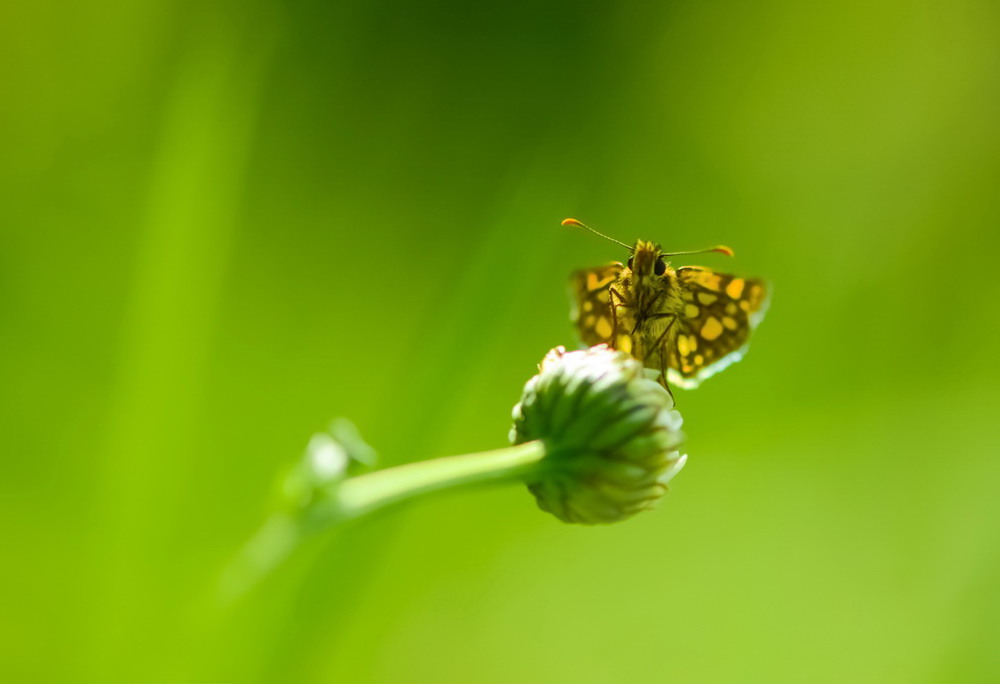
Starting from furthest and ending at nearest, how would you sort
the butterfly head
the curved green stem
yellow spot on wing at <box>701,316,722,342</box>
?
yellow spot on wing at <box>701,316,722,342</box>
the butterfly head
the curved green stem

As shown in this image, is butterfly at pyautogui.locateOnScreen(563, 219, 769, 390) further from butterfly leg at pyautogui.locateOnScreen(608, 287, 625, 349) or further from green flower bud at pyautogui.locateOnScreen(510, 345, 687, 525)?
green flower bud at pyautogui.locateOnScreen(510, 345, 687, 525)

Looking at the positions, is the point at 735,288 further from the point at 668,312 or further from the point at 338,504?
the point at 338,504

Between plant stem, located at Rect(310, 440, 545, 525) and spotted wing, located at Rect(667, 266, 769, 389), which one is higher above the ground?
spotted wing, located at Rect(667, 266, 769, 389)

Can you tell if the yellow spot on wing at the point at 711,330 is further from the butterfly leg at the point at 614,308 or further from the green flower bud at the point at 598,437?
the green flower bud at the point at 598,437

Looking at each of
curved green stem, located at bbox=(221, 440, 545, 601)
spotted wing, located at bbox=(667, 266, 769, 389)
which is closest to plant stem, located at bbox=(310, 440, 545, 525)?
curved green stem, located at bbox=(221, 440, 545, 601)

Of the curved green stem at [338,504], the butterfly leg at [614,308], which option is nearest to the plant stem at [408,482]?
the curved green stem at [338,504]

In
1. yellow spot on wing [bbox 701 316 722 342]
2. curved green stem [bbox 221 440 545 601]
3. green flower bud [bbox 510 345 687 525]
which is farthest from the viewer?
yellow spot on wing [bbox 701 316 722 342]

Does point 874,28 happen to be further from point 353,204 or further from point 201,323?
point 201,323
